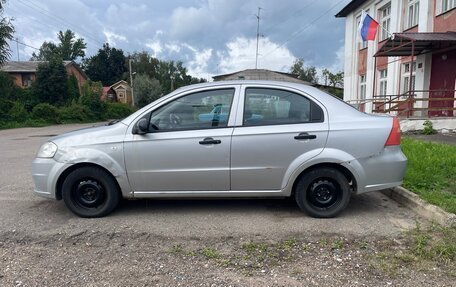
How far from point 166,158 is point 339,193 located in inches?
86.1

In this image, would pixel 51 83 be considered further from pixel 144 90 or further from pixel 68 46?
pixel 68 46

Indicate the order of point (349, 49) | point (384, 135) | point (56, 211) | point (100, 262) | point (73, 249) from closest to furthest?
point (100, 262) < point (73, 249) < point (384, 135) < point (56, 211) < point (349, 49)

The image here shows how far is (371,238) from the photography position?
394 cm

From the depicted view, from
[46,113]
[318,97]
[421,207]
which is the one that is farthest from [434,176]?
[46,113]

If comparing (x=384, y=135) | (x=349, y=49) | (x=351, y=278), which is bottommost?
(x=351, y=278)

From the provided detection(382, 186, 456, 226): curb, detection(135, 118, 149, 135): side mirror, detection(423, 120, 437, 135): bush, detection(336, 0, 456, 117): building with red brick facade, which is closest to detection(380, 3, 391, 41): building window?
detection(336, 0, 456, 117): building with red brick facade

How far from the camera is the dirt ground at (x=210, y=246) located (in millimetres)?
3164

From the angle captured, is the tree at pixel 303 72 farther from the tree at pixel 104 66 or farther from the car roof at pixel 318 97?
the car roof at pixel 318 97

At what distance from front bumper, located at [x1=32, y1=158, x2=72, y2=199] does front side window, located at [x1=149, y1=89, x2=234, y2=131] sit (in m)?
1.26

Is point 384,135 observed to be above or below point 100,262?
above

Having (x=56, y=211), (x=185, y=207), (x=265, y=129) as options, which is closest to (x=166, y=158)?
(x=185, y=207)

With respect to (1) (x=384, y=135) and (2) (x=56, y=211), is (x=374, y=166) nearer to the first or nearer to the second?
(1) (x=384, y=135)

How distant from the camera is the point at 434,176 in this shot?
5.89 metres

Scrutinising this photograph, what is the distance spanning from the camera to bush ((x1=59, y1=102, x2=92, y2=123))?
31795mm
